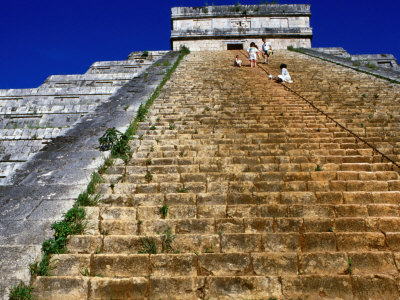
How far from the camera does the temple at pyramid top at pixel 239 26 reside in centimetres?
1784

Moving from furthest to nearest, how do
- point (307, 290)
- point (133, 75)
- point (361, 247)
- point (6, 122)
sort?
point (133, 75)
point (6, 122)
point (361, 247)
point (307, 290)

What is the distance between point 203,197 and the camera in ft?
12.6

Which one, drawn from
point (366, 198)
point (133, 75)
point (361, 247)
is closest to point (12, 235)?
point (361, 247)

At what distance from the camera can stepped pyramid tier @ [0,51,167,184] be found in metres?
6.39

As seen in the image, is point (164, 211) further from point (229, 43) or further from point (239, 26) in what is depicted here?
point (239, 26)

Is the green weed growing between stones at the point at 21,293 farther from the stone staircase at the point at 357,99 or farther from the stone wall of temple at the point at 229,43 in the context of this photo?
the stone wall of temple at the point at 229,43

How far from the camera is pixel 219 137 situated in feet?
18.6

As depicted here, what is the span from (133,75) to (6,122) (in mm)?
4185

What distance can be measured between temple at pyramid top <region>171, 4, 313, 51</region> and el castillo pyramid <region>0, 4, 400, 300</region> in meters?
10.8

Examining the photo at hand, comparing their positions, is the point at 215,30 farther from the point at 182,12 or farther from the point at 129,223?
the point at 129,223

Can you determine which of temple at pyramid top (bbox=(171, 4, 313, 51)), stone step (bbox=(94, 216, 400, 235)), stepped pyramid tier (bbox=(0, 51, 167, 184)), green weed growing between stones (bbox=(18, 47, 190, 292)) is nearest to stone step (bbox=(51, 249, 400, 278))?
green weed growing between stones (bbox=(18, 47, 190, 292))

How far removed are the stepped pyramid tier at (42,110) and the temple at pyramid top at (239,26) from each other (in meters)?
9.30

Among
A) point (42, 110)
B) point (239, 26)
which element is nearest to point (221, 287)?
point (42, 110)

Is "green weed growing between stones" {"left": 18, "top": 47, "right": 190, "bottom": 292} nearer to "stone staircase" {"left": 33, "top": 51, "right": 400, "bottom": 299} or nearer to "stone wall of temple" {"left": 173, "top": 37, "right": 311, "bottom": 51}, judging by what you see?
"stone staircase" {"left": 33, "top": 51, "right": 400, "bottom": 299}
